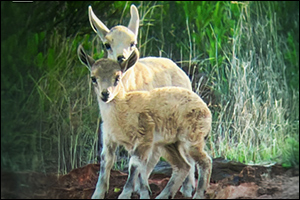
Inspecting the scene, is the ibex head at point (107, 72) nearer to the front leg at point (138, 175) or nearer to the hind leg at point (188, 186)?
the front leg at point (138, 175)

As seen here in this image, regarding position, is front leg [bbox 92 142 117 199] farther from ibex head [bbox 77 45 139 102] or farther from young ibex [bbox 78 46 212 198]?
ibex head [bbox 77 45 139 102]

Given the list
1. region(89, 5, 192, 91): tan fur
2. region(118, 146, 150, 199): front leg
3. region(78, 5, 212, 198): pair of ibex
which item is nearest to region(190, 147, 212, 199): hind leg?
region(78, 5, 212, 198): pair of ibex

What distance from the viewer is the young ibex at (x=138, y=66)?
4.25 meters

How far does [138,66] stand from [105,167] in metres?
0.72

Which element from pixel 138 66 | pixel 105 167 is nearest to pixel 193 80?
pixel 138 66

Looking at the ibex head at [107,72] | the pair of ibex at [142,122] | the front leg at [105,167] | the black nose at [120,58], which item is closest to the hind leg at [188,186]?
the pair of ibex at [142,122]

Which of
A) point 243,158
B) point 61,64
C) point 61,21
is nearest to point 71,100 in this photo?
point 61,64

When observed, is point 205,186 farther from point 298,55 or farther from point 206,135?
point 298,55

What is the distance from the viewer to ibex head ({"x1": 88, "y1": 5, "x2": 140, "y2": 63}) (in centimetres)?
423

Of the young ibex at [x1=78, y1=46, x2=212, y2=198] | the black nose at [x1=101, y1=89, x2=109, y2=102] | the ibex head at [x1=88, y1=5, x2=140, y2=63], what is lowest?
the young ibex at [x1=78, y1=46, x2=212, y2=198]

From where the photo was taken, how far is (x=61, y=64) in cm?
447

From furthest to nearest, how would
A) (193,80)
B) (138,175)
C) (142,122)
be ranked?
1. (193,80)
2. (138,175)
3. (142,122)

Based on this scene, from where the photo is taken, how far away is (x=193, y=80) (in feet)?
14.7

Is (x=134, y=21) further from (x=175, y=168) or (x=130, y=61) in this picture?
(x=175, y=168)
